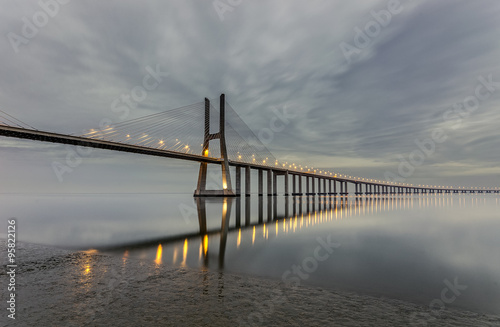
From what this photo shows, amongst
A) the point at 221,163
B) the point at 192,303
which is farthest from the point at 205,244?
the point at 221,163

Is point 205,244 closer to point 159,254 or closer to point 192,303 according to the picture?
point 159,254

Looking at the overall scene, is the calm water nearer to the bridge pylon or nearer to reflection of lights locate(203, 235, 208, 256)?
reflection of lights locate(203, 235, 208, 256)

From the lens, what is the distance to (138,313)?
4.46 m

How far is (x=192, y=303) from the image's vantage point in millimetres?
4895

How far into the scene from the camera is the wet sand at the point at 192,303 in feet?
13.9

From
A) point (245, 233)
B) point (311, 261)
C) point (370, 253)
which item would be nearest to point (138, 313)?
point (311, 261)

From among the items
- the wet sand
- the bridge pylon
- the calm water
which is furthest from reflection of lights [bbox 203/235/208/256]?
the bridge pylon

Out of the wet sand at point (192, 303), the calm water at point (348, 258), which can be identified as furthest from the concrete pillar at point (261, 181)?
the wet sand at point (192, 303)

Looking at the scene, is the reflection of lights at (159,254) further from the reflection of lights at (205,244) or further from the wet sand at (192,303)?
the reflection of lights at (205,244)

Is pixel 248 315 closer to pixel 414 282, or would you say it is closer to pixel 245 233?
pixel 414 282

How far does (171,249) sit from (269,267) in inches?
180

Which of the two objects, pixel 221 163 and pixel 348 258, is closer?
pixel 348 258

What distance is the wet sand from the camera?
4.25 meters

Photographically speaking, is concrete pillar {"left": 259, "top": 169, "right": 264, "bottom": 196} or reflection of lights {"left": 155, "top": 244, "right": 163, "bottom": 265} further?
concrete pillar {"left": 259, "top": 169, "right": 264, "bottom": 196}
